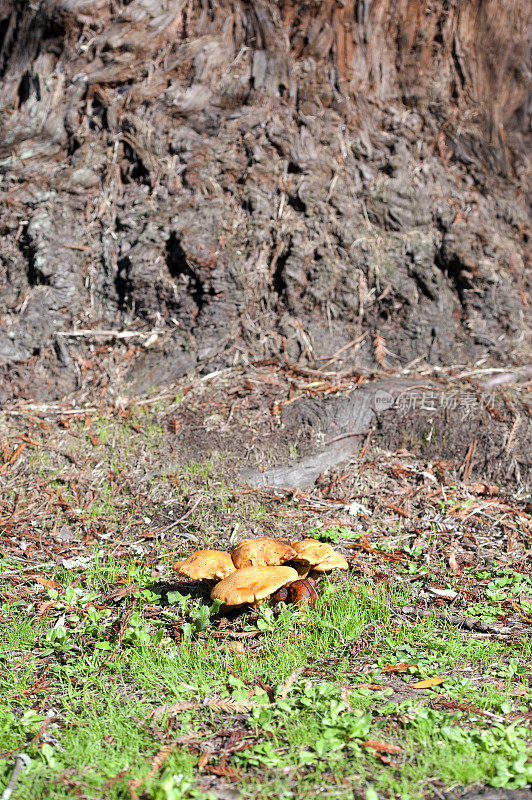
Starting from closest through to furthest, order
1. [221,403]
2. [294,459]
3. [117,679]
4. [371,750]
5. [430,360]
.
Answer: [371,750], [117,679], [294,459], [221,403], [430,360]

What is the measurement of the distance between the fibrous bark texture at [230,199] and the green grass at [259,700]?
2.70 metres

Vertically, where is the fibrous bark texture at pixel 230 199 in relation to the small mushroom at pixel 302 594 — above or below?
above

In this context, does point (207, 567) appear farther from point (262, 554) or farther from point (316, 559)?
point (316, 559)

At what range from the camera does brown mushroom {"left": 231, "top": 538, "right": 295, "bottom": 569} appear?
10.6 ft

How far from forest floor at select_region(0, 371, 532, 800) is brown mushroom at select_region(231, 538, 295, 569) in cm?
27

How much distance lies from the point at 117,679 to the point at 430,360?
13.9 feet

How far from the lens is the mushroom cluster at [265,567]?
3.01m

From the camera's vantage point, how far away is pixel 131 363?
5.62 m

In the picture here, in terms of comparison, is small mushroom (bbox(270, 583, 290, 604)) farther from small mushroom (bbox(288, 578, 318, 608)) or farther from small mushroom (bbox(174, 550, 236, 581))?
small mushroom (bbox(174, 550, 236, 581))

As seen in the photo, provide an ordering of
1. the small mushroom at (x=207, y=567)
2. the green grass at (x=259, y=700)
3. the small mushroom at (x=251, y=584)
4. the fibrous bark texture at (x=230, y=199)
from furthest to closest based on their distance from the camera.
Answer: the fibrous bark texture at (x=230, y=199) < the small mushroom at (x=207, y=567) < the small mushroom at (x=251, y=584) < the green grass at (x=259, y=700)

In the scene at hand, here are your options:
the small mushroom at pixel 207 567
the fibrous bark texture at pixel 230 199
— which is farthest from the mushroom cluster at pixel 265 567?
the fibrous bark texture at pixel 230 199

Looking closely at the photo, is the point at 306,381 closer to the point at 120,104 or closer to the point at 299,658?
the point at 299,658

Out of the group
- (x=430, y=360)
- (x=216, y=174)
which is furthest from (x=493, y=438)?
(x=216, y=174)

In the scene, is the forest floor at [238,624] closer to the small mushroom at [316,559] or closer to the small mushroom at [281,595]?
the small mushroom at [281,595]
